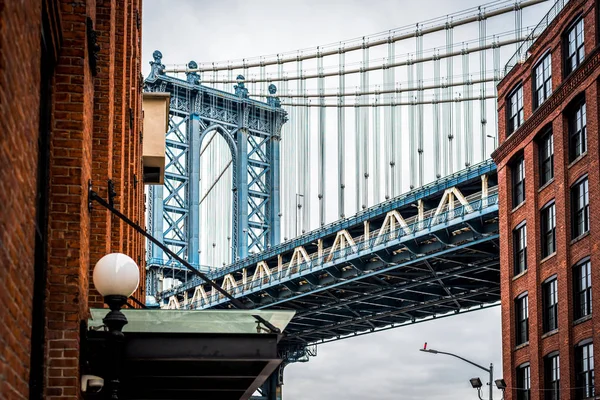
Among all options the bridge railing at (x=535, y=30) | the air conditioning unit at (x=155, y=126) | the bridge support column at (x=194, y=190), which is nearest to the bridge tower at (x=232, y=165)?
the bridge support column at (x=194, y=190)

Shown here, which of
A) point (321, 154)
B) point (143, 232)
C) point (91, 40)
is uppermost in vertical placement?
point (321, 154)

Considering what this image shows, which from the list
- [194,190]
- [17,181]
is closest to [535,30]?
[17,181]

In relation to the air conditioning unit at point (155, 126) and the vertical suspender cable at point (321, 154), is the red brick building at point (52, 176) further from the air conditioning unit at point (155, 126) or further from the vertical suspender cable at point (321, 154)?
the vertical suspender cable at point (321, 154)

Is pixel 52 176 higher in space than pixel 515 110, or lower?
lower

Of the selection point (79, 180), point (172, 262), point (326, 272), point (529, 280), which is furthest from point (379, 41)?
point (79, 180)

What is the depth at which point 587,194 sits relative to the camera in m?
41.9

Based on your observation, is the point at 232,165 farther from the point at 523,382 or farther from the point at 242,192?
the point at 523,382

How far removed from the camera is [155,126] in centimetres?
2200

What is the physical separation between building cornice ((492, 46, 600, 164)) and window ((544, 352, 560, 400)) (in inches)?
349

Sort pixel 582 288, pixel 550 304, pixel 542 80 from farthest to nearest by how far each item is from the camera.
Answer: pixel 542 80, pixel 550 304, pixel 582 288

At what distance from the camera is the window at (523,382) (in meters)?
46.5

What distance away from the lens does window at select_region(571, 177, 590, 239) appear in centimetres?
4185

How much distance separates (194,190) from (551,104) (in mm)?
66423

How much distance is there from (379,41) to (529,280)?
45.1 m
